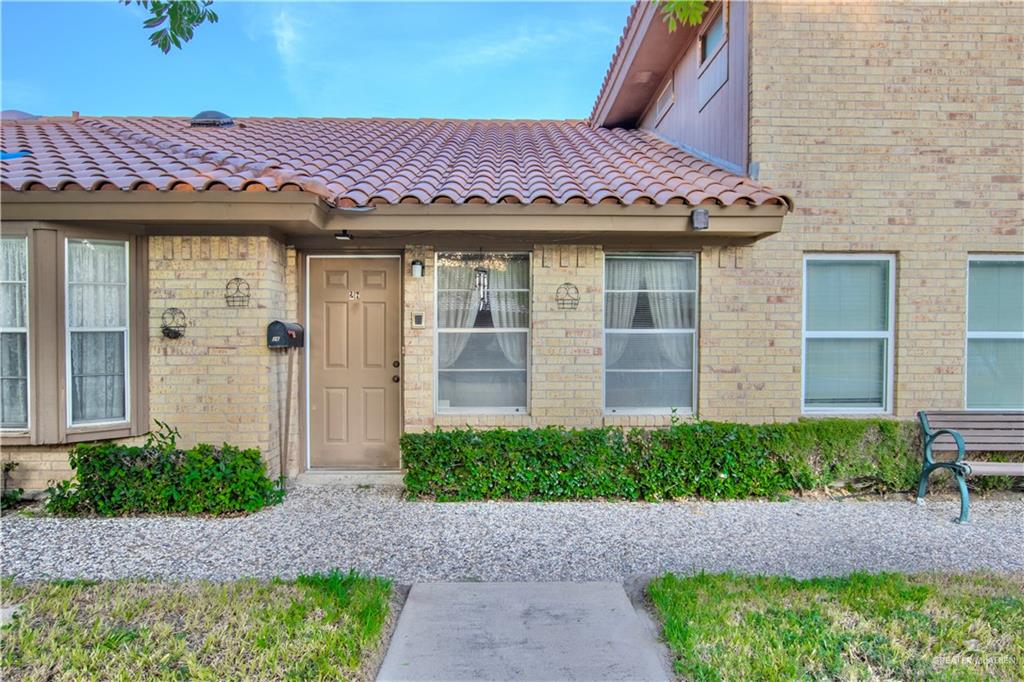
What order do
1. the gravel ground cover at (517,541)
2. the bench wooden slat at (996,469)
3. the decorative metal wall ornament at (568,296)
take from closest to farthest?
1. the gravel ground cover at (517,541)
2. the bench wooden slat at (996,469)
3. the decorative metal wall ornament at (568,296)

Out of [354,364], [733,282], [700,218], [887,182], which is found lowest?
[354,364]

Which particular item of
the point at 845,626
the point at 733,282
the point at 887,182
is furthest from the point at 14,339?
the point at 887,182

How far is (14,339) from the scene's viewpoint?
5555 mm

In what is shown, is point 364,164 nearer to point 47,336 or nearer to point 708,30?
point 47,336

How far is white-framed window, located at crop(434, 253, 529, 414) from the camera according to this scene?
21.5 ft

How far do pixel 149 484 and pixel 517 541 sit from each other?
3359mm

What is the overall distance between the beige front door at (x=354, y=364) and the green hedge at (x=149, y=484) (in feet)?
4.80

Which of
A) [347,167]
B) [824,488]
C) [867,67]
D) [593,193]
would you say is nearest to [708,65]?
[867,67]

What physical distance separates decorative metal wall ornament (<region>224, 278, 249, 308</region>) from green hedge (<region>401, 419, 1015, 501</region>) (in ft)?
7.00

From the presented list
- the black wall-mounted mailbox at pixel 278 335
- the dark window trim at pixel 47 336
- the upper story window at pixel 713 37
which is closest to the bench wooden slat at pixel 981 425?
the upper story window at pixel 713 37

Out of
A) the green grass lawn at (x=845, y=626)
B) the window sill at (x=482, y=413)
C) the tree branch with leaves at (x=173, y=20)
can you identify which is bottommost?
the green grass lawn at (x=845, y=626)

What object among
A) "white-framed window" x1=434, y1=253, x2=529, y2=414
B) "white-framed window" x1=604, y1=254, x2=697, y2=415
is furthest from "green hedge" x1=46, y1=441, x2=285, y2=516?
"white-framed window" x1=604, y1=254, x2=697, y2=415

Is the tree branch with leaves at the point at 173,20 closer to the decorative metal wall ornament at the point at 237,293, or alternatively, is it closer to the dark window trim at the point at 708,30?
the decorative metal wall ornament at the point at 237,293

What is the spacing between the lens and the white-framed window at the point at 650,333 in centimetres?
657
